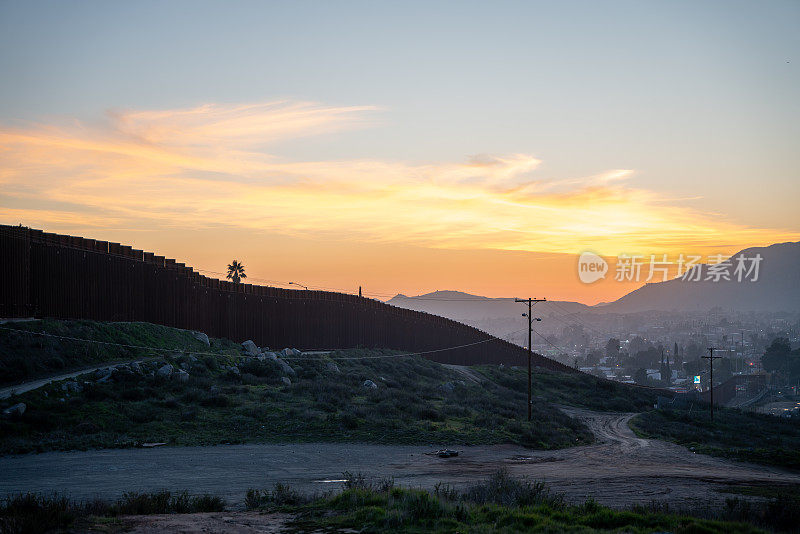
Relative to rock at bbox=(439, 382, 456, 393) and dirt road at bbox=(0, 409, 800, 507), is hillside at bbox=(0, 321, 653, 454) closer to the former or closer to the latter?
rock at bbox=(439, 382, 456, 393)

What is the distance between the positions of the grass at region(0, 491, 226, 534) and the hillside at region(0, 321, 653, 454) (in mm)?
10528

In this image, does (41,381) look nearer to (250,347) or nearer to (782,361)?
(250,347)

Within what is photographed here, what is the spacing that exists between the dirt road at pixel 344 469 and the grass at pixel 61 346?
8273mm

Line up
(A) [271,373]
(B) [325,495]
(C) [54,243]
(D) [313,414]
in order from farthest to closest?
(A) [271,373]
(C) [54,243]
(D) [313,414]
(B) [325,495]

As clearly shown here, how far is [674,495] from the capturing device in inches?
830

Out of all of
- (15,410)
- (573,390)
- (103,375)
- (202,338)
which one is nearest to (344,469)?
(15,410)

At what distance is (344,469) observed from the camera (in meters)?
23.8

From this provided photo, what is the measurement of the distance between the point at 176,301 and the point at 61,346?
11.9 meters

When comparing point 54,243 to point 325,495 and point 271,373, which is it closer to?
point 271,373

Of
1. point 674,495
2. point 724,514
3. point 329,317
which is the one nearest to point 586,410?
point 329,317

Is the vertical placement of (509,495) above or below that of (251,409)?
above

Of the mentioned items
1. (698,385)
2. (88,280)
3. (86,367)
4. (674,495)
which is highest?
(88,280)

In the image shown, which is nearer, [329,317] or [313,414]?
[313,414]

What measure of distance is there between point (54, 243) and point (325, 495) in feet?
86.7
